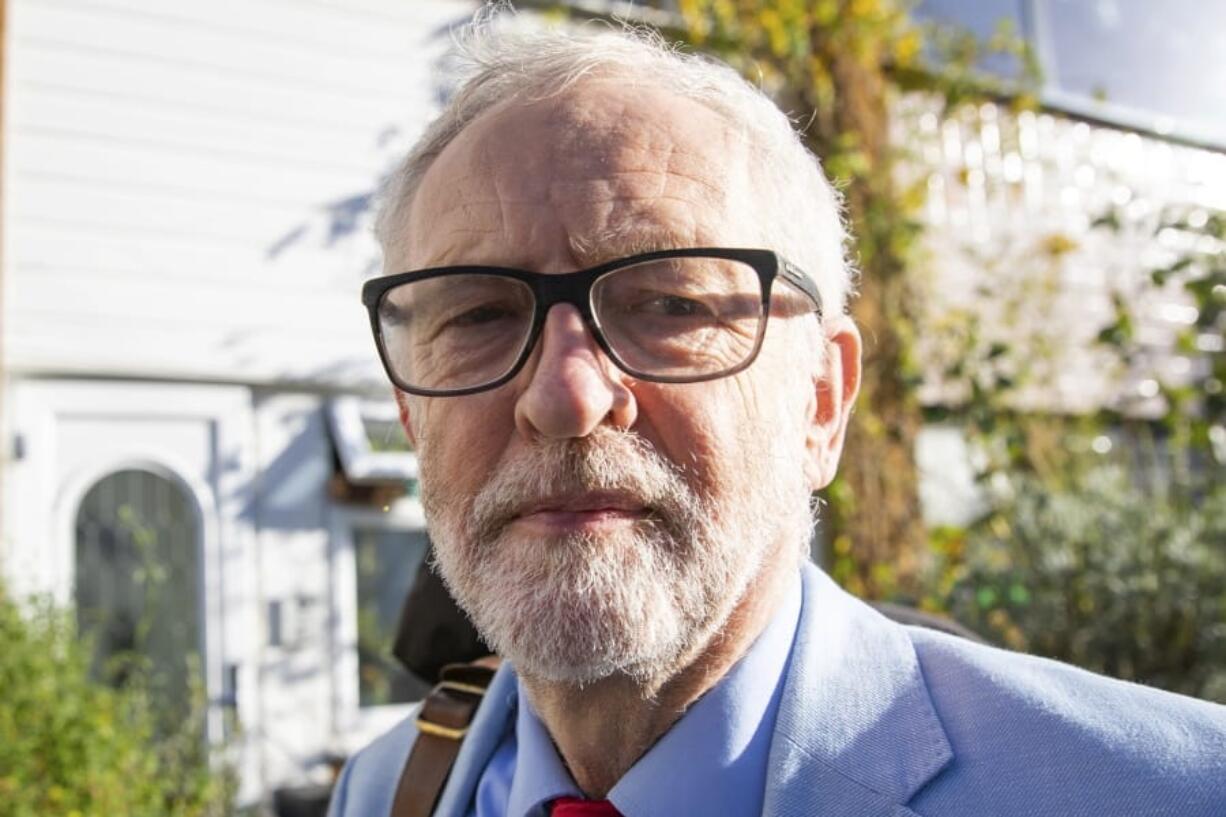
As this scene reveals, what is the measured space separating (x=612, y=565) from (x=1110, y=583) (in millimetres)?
2979

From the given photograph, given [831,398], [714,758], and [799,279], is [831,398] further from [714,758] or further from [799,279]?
[714,758]

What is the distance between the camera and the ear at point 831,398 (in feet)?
4.92

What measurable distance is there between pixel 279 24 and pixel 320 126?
53cm

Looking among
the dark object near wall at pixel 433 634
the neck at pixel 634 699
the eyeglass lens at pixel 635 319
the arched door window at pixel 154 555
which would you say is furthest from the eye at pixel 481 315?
the arched door window at pixel 154 555

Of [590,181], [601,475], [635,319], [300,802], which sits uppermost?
[590,181]

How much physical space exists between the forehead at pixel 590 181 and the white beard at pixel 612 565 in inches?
9.5

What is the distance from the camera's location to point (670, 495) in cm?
127

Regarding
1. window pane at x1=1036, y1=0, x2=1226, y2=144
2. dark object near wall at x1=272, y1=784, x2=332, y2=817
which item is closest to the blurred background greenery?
window pane at x1=1036, y1=0, x2=1226, y2=144

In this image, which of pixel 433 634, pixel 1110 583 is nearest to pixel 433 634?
pixel 433 634

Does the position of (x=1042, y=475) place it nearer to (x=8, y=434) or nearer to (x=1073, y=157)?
(x=1073, y=157)

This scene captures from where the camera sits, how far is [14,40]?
16.9 ft

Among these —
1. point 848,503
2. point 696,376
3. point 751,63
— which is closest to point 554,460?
point 696,376

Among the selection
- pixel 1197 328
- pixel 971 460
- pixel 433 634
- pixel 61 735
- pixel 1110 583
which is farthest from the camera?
pixel 971 460

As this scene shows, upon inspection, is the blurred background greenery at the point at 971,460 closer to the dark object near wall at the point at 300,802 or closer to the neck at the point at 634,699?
the dark object near wall at the point at 300,802
